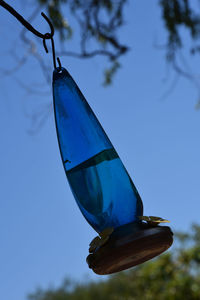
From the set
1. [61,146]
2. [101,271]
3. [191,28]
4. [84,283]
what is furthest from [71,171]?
[84,283]

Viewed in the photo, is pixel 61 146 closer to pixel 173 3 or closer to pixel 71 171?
pixel 71 171

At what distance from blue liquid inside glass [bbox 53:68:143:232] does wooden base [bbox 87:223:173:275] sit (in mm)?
44

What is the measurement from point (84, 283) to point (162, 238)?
392 cm

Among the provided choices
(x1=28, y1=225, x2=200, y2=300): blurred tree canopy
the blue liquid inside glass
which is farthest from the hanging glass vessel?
(x1=28, y1=225, x2=200, y2=300): blurred tree canopy

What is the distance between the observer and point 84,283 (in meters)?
4.54

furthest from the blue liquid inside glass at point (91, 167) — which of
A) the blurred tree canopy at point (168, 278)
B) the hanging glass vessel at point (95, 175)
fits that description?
the blurred tree canopy at point (168, 278)

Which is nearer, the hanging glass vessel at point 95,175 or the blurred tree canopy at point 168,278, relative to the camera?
the hanging glass vessel at point 95,175

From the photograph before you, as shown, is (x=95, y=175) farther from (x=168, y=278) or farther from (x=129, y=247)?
(x=168, y=278)

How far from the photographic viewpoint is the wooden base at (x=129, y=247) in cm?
79

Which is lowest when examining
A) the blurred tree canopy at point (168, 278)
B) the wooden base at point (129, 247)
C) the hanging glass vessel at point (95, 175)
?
the blurred tree canopy at point (168, 278)

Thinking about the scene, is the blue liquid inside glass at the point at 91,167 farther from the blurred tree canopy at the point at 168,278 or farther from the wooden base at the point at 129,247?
the blurred tree canopy at the point at 168,278

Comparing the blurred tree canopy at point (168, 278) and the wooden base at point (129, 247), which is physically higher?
the wooden base at point (129, 247)

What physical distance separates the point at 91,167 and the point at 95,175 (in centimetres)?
2

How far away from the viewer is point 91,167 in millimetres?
876
